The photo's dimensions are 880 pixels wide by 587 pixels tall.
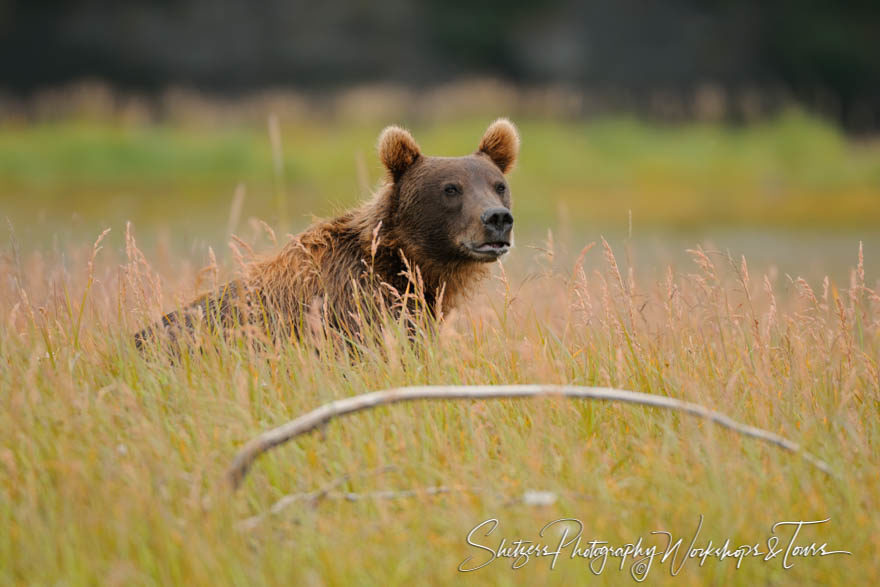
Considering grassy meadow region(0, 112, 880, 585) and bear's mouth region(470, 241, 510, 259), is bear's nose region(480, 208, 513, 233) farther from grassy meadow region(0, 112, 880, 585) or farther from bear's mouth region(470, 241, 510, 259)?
grassy meadow region(0, 112, 880, 585)

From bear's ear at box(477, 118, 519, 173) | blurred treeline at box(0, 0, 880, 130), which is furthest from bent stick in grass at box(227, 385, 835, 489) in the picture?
blurred treeline at box(0, 0, 880, 130)

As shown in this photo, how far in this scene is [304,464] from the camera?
3232mm

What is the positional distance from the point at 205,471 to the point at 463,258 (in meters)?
2.45

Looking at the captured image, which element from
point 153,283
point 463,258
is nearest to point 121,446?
point 153,283

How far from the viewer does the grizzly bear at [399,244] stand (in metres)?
4.86

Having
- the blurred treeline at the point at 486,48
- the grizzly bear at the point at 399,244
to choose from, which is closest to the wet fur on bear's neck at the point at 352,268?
the grizzly bear at the point at 399,244

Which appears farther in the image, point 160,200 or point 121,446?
point 160,200

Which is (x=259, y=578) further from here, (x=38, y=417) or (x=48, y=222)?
(x=48, y=222)

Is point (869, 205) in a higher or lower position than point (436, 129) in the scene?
lower

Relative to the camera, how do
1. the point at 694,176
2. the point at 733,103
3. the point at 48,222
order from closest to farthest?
the point at 48,222, the point at 694,176, the point at 733,103

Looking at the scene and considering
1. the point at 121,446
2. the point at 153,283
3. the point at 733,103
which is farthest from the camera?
the point at 733,103

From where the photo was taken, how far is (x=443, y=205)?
5195 millimetres

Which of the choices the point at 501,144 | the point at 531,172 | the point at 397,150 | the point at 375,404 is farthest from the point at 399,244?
the point at 531,172

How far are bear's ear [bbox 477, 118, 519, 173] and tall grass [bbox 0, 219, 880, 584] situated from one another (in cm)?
166
